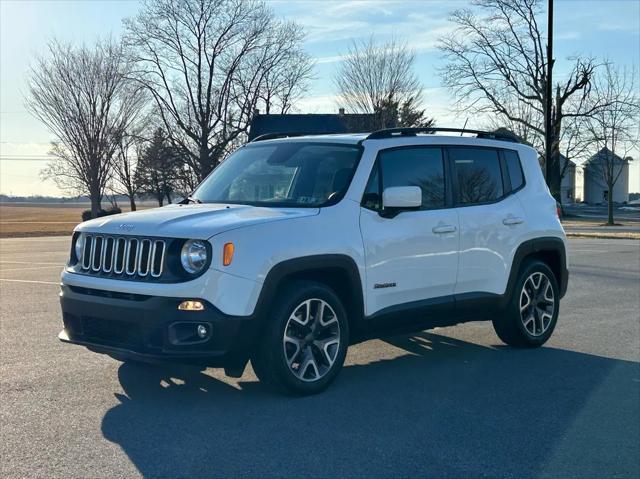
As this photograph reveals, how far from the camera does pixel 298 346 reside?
5.34 m

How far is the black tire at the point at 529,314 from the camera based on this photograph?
7137 mm

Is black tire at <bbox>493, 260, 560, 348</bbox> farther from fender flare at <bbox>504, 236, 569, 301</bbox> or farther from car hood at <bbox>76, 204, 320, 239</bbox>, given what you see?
car hood at <bbox>76, 204, 320, 239</bbox>

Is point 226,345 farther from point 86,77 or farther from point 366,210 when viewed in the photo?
point 86,77

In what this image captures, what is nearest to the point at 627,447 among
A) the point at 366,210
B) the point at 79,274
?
the point at 366,210

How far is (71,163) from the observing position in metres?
42.6

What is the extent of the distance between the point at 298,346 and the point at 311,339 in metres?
0.13

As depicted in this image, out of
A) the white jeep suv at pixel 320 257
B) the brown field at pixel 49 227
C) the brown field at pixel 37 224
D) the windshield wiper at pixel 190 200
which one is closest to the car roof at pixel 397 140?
the white jeep suv at pixel 320 257

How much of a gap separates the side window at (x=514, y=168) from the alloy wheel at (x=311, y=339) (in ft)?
9.08

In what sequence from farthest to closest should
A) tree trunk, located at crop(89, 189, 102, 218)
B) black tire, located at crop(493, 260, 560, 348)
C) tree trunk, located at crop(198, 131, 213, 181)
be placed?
tree trunk, located at crop(89, 189, 102, 218) → tree trunk, located at crop(198, 131, 213, 181) → black tire, located at crop(493, 260, 560, 348)

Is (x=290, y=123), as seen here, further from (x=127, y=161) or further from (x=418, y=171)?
(x=418, y=171)

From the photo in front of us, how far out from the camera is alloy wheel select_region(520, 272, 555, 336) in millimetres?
7293

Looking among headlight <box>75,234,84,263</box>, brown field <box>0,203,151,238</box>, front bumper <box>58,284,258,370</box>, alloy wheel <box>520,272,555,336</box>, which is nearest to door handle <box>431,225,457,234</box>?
alloy wheel <box>520,272,555,336</box>

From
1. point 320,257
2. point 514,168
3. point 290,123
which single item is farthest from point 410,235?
point 290,123

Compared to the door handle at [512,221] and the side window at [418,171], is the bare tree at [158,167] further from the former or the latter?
the side window at [418,171]
